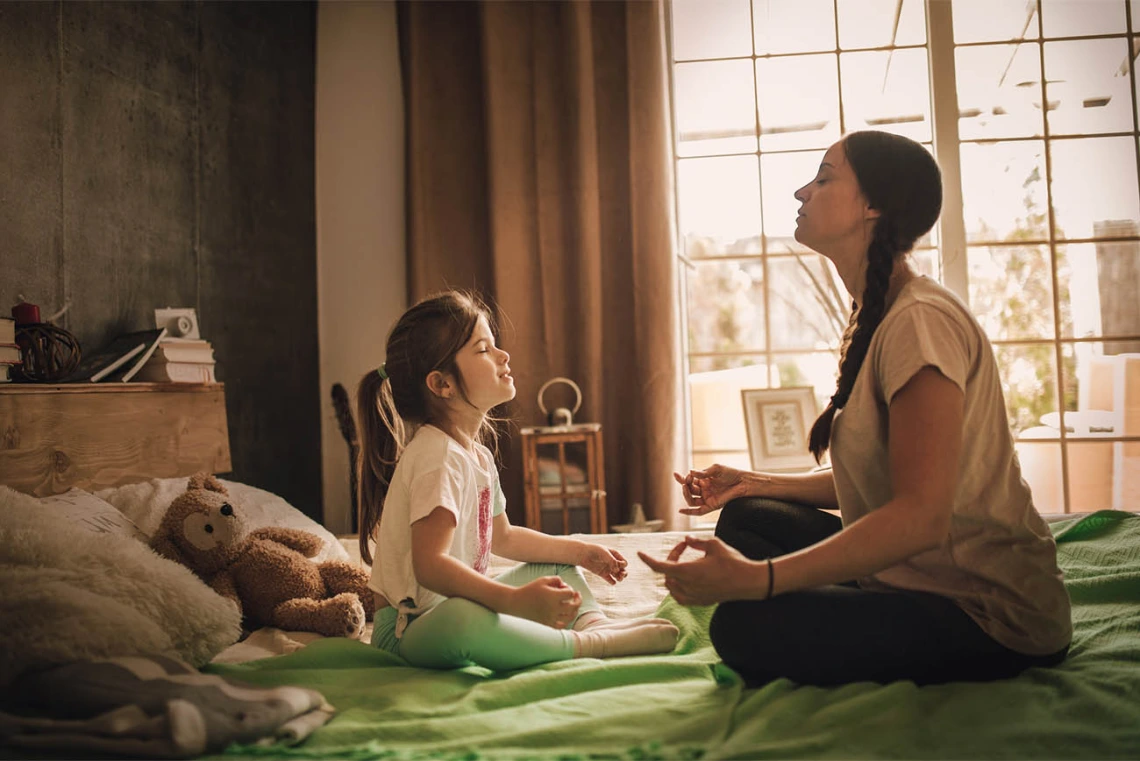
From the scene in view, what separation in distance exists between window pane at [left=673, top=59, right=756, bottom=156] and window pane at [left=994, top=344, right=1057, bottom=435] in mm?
1410

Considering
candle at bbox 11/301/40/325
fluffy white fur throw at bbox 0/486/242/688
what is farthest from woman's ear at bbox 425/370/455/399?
candle at bbox 11/301/40/325

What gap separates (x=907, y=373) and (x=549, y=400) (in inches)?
94.4

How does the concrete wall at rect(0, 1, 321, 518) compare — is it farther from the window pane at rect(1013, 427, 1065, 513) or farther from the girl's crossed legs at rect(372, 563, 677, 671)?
the window pane at rect(1013, 427, 1065, 513)

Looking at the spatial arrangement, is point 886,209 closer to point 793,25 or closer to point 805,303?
point 805,303

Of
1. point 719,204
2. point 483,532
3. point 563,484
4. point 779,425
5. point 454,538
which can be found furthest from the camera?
point 719,204

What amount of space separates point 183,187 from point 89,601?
5.97ft

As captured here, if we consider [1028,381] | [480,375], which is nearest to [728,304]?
[1028,381]

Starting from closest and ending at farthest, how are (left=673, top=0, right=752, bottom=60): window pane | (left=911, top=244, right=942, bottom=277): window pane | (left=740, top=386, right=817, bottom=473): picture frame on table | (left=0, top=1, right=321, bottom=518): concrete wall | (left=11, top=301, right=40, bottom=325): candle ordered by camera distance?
(left=11, top=301, right=40, bottom=325): candle < (left=0, top=1, right=321, bottom=518): concrete wall < (left=740, top=386, right=817, bottom=473): picture frame on table < (left=911, top=244, right=942, bottom=277): window pane < (left=673, top=0, right=752, bottom=60): window pane

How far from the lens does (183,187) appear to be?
8.62 ft

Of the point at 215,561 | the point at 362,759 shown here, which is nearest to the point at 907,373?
the point at 362,759

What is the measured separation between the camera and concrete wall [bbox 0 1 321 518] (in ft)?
6.77

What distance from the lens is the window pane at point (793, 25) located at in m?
3.56

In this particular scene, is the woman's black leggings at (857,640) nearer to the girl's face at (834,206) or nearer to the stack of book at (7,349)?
the girl's face at (834,206)

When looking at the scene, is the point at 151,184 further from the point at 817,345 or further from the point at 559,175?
the point at 817,345
